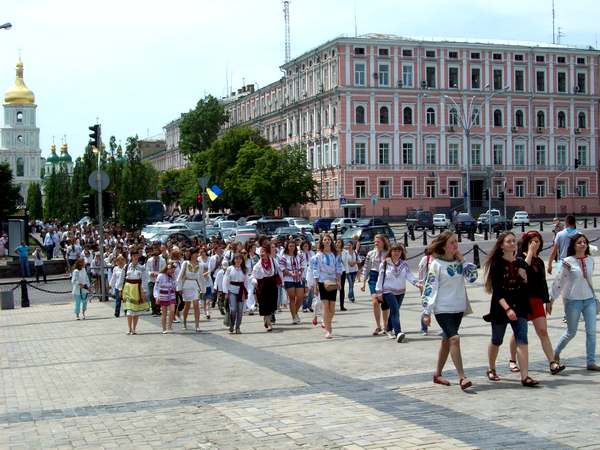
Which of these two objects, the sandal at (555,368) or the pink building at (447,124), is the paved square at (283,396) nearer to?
the sandal at (555,368)

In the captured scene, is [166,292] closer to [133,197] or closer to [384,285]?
[384,285]

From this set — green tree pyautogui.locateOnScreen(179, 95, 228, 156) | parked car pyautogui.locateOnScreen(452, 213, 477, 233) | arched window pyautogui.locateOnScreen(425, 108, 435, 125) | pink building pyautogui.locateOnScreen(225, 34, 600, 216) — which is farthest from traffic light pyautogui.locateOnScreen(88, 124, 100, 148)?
green tree pyautogui.locateOnScreen(179, 95, 228, 156)

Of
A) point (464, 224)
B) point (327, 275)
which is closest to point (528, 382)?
point (327, 275)

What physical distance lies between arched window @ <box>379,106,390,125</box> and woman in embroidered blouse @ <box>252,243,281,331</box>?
65176 mm

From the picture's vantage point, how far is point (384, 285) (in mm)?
14984

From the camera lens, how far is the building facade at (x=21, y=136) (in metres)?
158

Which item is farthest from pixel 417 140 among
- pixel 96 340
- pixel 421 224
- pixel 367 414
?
pixel 367 414

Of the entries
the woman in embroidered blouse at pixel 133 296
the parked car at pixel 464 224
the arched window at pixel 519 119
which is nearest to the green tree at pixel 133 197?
the parked car at pixel 464 224

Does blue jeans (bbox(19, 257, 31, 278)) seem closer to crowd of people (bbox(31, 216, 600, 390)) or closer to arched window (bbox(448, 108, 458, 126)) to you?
crowd of people (bbox(31, 216, 600, 390))

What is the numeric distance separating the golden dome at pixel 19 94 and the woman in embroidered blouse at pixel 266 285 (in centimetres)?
14935

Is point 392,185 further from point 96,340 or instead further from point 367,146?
point 96,340

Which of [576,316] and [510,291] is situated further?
[576,316]

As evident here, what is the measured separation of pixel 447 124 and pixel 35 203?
76.1 meters

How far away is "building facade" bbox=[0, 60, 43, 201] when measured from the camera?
15850 cm
